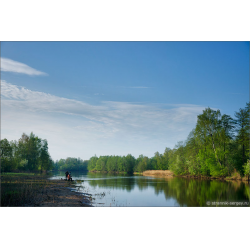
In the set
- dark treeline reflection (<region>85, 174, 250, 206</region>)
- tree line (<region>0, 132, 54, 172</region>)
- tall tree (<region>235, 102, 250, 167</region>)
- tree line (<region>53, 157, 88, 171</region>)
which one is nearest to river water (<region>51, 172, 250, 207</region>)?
dark treeline reflection (<region>85, 174, 250, 206</region>)

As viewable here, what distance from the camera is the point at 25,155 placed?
25875 millimetres

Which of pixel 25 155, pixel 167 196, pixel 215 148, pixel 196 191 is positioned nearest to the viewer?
pixel 167 196

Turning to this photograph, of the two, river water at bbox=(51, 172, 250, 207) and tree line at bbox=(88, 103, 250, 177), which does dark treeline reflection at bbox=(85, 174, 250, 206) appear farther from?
tree line at bbox=(88, 103, 250, 177)

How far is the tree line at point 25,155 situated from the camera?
20303 mm

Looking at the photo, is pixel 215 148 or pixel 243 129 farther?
pixel 215 148

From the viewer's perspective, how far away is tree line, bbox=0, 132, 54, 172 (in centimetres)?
2030

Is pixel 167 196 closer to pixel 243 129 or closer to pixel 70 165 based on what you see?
pixel 243 129

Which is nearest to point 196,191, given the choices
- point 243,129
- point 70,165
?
point 243,129

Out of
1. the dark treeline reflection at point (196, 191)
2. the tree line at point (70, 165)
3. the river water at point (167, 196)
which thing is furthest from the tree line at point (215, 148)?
the tree line at point (70, 165)

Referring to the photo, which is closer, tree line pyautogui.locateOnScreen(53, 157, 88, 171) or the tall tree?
the tall tree

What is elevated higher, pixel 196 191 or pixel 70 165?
pixel 196 191

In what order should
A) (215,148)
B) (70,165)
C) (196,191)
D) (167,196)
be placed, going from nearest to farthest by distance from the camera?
(167,196) < (196,191) < (215,148) < (70,165)
